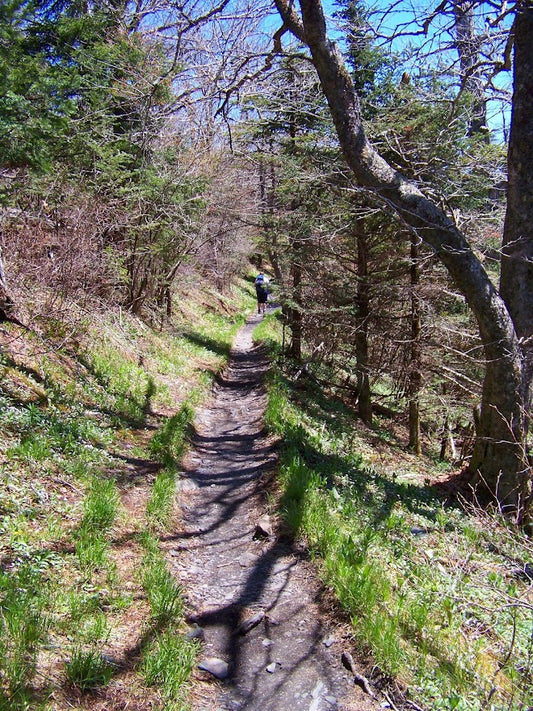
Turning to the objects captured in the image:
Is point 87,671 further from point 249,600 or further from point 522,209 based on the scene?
point 522,209

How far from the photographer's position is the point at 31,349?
7.33 meters

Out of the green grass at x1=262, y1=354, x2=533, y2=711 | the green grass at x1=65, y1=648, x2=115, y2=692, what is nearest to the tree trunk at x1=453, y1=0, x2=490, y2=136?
the green grass at x1=262, y1=354, x2=533, y2=711

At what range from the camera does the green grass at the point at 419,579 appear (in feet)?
10.2

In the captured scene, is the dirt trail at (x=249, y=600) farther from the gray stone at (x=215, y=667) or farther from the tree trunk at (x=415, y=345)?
the tree trunk at (x=415, y=345)

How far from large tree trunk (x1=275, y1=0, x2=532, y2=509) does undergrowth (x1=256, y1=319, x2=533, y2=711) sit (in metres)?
1.03

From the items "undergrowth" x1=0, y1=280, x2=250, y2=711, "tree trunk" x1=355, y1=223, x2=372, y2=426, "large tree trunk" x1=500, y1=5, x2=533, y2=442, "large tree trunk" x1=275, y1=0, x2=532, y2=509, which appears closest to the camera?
"undergrowth" x1=0, y1=280, x2=250, y2=711

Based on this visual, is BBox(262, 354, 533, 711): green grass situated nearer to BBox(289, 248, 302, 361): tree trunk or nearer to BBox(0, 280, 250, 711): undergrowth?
BBox(0, 280, 250, 711): undergrowth

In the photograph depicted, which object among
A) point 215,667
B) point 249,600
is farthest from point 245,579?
point 215,667

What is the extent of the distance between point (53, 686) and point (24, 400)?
387cm

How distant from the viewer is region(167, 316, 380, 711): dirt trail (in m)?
3.15

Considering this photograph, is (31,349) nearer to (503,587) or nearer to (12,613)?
(12,613)

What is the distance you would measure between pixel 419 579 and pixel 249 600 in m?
1.46

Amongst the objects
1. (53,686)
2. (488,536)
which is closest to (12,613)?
(53,686)

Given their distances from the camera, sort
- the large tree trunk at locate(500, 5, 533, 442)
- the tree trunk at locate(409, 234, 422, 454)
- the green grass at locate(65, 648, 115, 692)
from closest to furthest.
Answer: the green grass at locate(65, 648, 115, 692) < the large tree trunk at locate(500, 5, 533, 442) < the tree trunk at locate(409, 234, 422, 454)
